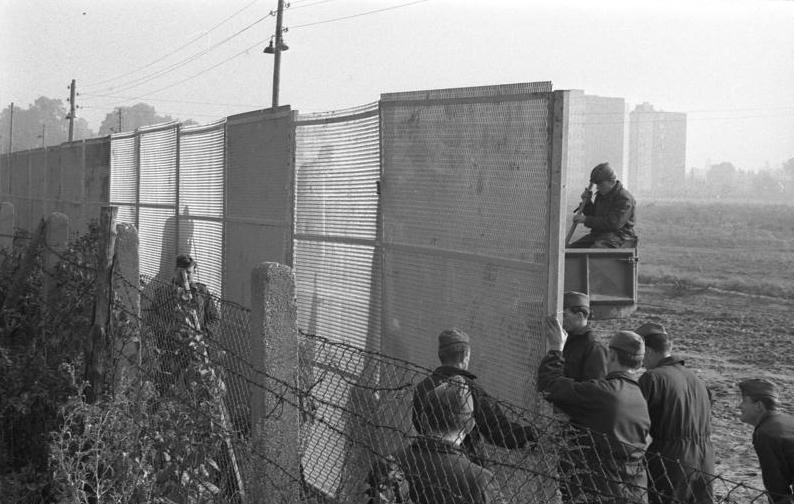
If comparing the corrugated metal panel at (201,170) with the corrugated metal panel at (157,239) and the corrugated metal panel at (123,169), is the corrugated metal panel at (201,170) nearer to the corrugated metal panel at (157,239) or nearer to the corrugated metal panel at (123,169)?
the corrugated metal panel at (157,239)

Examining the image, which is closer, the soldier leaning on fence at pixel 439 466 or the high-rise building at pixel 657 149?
the soldier leaning on fence at pixel 439 466

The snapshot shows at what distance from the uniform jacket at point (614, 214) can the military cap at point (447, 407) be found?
137 inches

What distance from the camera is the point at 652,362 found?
623 cm

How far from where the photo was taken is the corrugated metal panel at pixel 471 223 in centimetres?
489

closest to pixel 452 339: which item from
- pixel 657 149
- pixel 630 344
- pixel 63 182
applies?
pixel 630 344

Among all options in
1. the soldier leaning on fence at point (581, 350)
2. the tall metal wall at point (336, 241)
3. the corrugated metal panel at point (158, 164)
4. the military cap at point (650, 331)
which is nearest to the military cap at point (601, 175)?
the military cap at point (650, 331)

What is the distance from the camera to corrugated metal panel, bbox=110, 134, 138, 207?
1324 centimetres

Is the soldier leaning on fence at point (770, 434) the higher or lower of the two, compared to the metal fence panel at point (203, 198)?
lower

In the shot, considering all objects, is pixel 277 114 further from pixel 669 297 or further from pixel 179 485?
pixel 669 297


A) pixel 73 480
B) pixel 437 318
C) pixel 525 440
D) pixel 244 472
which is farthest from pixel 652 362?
pixel 73 480

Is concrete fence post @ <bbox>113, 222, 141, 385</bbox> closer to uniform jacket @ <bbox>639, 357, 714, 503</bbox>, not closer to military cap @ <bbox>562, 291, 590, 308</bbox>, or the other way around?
military cap @ <bbox>562, 291, 590, 308</bbox>

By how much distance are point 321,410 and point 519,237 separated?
7.31 feet

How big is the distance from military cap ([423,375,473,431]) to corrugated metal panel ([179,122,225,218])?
528 centimetres

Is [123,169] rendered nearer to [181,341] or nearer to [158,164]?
[158,164]
